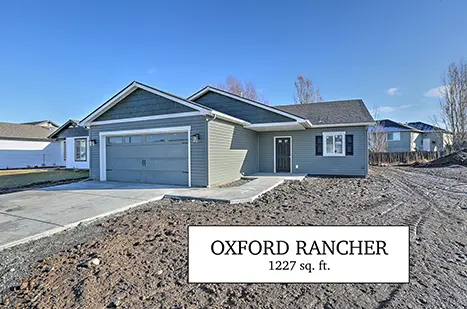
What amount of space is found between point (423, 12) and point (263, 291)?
12.0 m

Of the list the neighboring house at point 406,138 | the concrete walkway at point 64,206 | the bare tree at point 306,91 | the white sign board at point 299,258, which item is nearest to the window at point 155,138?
the concrete walkway at point 64,206

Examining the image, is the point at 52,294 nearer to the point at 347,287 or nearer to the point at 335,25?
the point at 347,287

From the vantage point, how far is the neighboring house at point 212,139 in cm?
874

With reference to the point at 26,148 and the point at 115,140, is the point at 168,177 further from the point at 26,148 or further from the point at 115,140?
the point at 26,148

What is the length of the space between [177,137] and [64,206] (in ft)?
14.1

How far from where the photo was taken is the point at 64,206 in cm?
583

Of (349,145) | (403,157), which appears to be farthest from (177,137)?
(403,157)

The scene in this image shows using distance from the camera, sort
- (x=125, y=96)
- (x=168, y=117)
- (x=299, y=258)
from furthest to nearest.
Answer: (x=125, y=96), (x=168, y=117), (x=299, y=258)

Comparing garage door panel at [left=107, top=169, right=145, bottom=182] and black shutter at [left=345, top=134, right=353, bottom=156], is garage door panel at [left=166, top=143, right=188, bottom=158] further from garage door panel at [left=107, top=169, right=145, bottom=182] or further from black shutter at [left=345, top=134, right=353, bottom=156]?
black shutter at [left=345, top=134, right=353, bottom=156]

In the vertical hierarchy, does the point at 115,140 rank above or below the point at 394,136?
below

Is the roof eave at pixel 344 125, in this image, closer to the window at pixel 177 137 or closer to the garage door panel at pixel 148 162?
the window at pixel 177 137

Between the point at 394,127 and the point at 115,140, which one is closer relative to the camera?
the point at 115,140

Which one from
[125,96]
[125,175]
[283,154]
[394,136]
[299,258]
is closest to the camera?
[299,258]

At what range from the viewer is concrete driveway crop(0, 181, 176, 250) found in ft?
13.5
